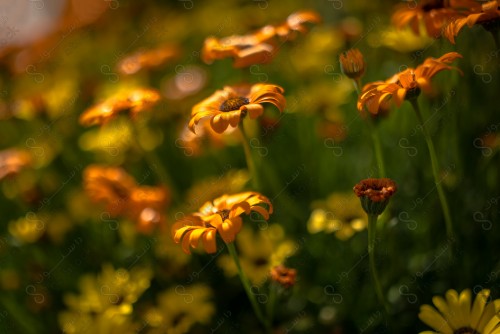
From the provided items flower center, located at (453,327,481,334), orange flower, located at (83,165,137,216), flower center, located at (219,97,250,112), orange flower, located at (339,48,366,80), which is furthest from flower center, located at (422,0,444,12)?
orange flower, located at (83,165,137,216)

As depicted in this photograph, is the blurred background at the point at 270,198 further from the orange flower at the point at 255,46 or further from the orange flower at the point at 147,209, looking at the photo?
the orange flower at the point at 255,46

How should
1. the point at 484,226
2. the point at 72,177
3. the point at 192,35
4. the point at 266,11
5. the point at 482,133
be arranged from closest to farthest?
the point at 484,226, the point at 482,133, the point at 72,177, the point at 266,11, the point at 192,35

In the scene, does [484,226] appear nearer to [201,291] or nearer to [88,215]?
[201,291]

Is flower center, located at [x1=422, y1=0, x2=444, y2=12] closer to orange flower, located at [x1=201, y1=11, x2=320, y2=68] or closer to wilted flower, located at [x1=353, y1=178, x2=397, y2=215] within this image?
orange flower, located at [x1=201, y1=11, x2=320, y2=68]

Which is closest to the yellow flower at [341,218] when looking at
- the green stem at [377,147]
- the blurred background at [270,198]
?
the blurred background at [270,198]

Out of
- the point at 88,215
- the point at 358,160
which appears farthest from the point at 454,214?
the point at 88,215

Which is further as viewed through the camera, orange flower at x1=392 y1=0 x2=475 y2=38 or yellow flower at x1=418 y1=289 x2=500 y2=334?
orange flower at x1=392 y1=0 x2=475 y2=38
